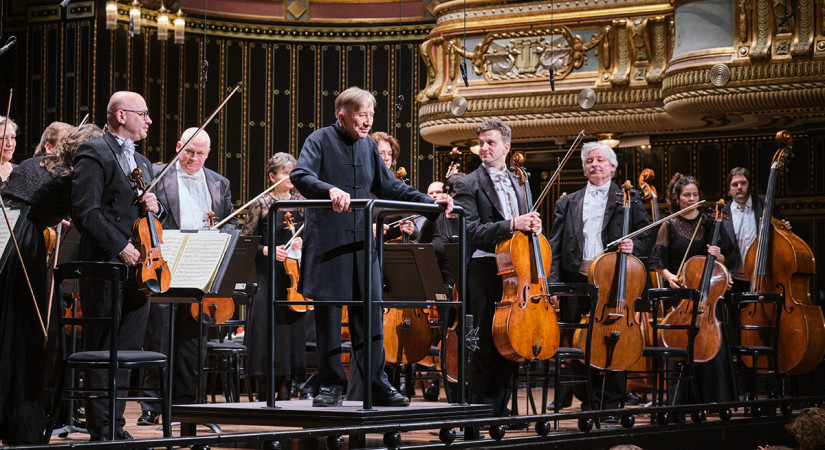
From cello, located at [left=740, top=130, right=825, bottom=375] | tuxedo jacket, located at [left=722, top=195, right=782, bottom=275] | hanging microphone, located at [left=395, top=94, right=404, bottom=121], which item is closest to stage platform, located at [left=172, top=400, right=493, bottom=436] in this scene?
cello, located at [left=740, top=130, right=825, bottom=375]

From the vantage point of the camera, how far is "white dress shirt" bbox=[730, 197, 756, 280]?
24.1ft

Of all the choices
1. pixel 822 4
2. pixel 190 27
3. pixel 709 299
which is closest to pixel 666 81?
pixel 822 4

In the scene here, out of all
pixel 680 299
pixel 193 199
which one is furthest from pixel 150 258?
pixel 680 299

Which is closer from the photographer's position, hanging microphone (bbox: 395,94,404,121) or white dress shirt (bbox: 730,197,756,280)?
white dress shirt (bbox: 730,197,756,280)

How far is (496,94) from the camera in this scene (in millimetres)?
11406

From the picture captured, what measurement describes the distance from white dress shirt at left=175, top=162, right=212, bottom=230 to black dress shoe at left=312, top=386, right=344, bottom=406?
2.11 meters

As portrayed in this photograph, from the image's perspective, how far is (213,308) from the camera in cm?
612

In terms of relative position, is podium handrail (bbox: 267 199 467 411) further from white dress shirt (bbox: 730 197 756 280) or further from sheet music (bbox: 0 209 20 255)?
white dress shirt (bbox: 730 197 756 280)

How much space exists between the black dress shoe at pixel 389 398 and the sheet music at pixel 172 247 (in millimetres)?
1107

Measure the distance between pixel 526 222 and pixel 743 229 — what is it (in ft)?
9.29

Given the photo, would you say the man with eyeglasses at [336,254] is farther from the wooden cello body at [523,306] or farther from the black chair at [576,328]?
the black chair at [576,328]

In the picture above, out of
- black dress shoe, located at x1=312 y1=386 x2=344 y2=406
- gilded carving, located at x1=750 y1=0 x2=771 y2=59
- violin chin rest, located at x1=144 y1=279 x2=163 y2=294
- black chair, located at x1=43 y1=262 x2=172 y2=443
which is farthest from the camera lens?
gilded carving, located at x1=750 y1=0 x2=771 y2=59

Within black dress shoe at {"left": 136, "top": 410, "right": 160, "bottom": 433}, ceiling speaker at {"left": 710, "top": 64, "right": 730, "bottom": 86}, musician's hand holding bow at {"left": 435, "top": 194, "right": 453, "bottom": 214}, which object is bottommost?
black dress shoe at {"left": 136, "top": 410, "right": 160, "bottom": 433}

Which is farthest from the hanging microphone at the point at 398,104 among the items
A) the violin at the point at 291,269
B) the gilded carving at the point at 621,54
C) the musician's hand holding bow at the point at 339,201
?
the musician's hand holding bow at the point at 339,201
